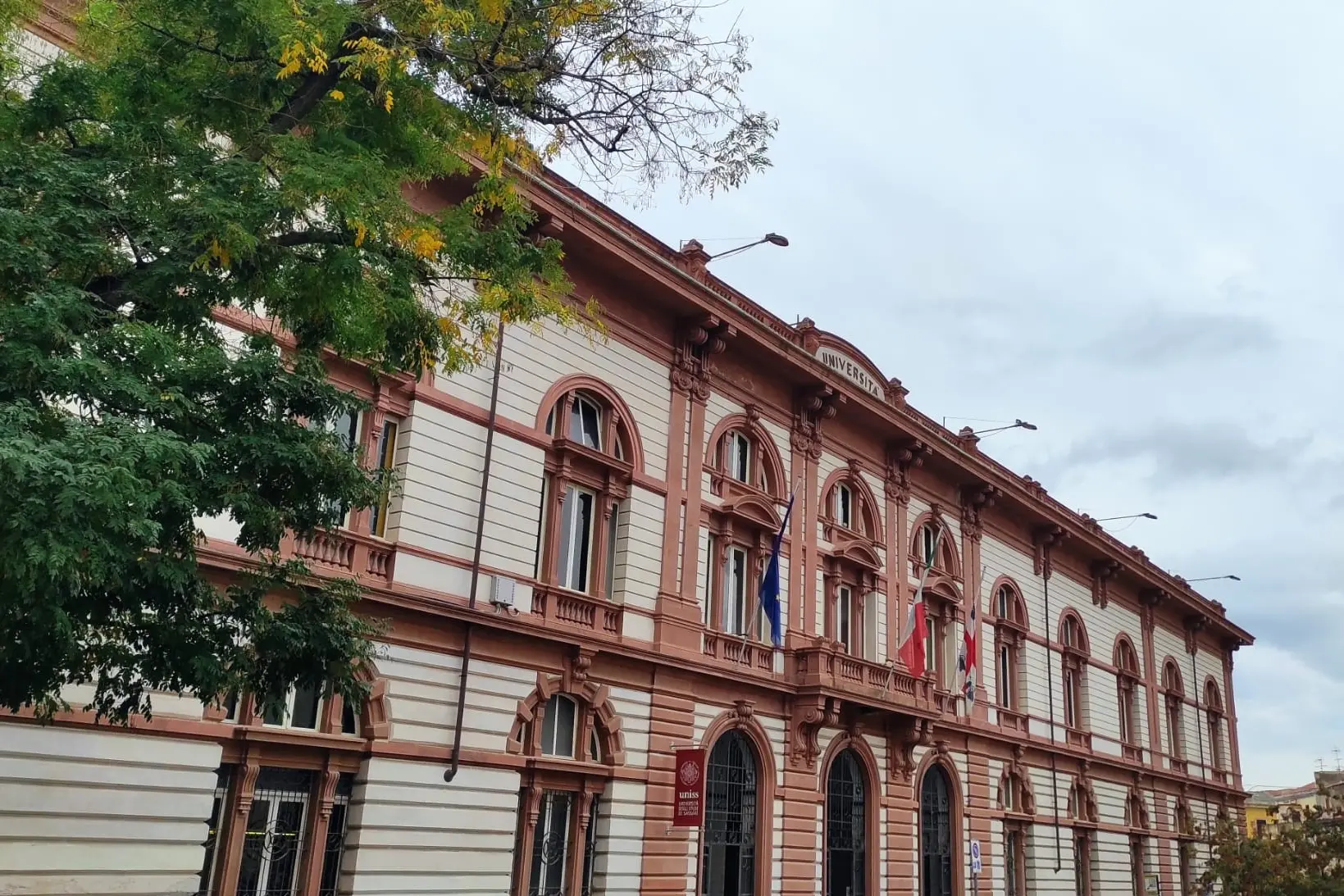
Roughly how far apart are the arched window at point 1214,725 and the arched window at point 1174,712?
3113 millimetres

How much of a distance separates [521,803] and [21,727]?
7823 mm

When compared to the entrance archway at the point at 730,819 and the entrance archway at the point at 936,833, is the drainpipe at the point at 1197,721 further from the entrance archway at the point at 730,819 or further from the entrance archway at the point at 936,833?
the entrance archway at the point at 730,819

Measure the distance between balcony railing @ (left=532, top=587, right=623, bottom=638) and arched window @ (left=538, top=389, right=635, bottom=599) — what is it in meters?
0.27

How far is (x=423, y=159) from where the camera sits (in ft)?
36.7

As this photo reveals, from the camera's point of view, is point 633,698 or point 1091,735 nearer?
point 633,698

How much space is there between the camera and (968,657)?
28.6 metres

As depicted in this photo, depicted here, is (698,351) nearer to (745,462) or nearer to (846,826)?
(745,462)

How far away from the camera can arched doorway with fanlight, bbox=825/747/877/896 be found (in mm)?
25156

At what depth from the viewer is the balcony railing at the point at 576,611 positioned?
19516 millimetres

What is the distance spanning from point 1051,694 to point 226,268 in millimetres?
31027

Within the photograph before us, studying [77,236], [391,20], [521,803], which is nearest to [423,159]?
[391,20]

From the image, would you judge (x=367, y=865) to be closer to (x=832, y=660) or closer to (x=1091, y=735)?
(x=832, y=660)

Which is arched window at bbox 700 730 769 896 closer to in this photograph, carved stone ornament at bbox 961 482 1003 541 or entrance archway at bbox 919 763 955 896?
entrance archway at bbox 919 763 955 896

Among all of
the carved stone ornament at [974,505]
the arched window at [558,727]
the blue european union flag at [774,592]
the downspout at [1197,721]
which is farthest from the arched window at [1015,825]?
the arched window at [558,727]
